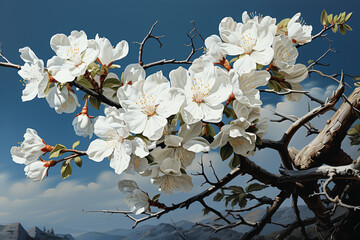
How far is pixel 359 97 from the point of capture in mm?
1352

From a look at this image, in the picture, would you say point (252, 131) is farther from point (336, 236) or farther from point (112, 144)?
point (336, 236)

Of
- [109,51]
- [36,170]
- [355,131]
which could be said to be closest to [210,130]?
[109,51]

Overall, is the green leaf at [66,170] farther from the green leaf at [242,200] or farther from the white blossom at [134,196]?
the green leaf at [242,200]

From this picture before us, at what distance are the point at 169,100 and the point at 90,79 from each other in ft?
0.63

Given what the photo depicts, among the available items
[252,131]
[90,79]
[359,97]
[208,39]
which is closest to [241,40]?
[208,39]

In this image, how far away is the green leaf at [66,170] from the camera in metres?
0.74

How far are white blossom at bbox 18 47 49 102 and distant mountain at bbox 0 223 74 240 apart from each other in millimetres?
3601

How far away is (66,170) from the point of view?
0.74 m

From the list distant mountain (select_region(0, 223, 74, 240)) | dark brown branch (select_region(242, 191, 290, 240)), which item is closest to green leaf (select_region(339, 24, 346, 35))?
dark brown branch (select_region(242, 191, 290, 240))

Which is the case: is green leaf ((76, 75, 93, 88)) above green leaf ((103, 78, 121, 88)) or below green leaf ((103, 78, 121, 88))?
above

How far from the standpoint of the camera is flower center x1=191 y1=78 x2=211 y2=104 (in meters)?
0.61

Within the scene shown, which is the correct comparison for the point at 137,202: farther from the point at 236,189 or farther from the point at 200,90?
the point at 236,189

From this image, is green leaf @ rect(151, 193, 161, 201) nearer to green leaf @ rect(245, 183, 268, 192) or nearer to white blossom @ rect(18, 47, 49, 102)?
white blossom @ rect(18, 47, 49, 102)

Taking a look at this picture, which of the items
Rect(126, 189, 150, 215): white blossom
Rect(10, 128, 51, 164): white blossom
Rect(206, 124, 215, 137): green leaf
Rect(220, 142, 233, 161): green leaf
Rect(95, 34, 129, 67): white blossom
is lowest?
Rect(126, 189, 150, 215): white blossom
